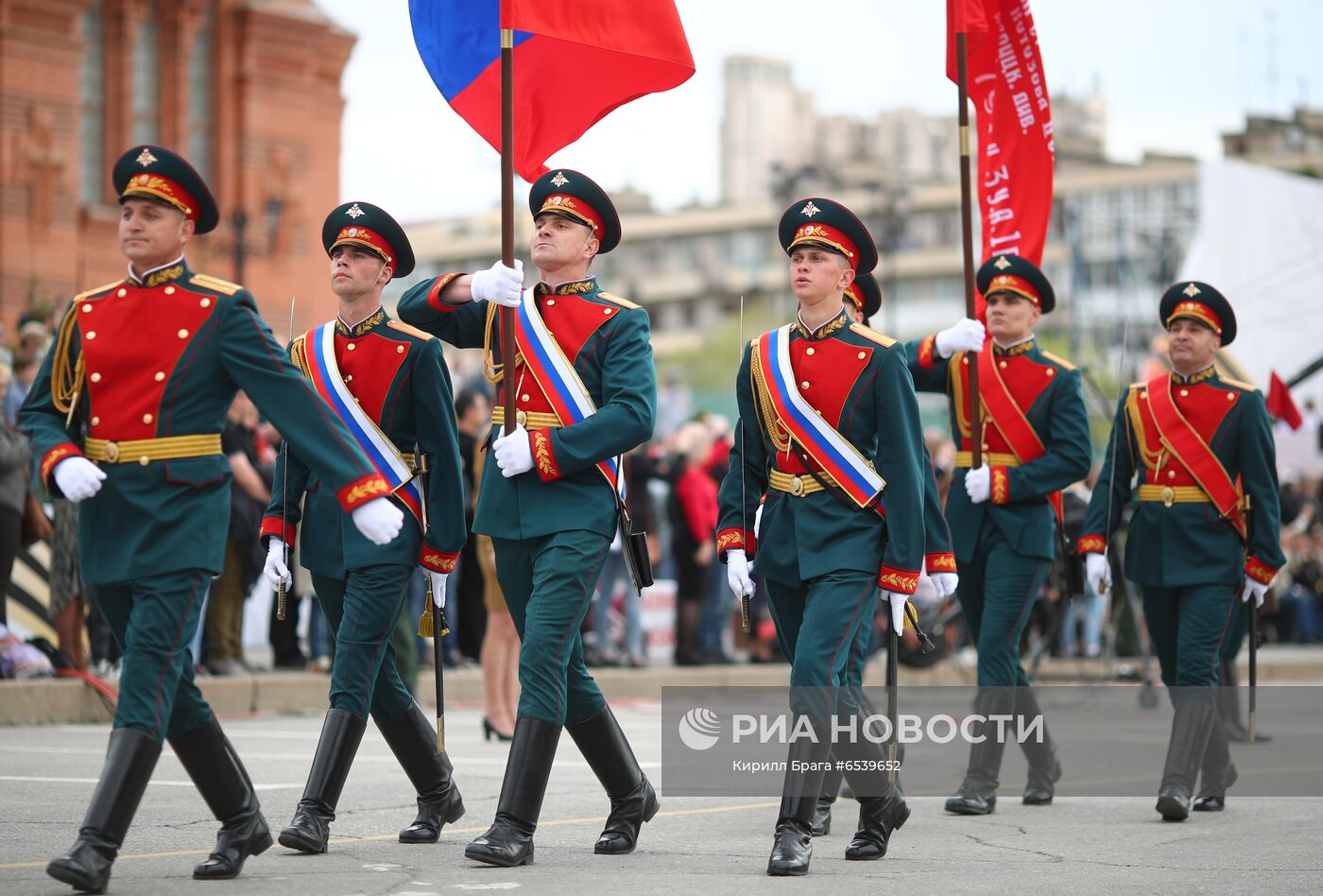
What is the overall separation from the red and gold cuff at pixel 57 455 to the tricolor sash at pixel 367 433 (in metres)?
1.19

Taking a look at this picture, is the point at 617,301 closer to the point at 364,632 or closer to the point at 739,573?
the point at 739,573

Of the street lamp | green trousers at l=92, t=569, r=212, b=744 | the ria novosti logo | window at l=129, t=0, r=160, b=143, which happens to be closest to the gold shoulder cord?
green trousers at l=92, t=569, r=212, b=744

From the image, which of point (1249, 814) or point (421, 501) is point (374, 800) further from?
point (1249, 814)

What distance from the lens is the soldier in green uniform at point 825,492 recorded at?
23.7 ft

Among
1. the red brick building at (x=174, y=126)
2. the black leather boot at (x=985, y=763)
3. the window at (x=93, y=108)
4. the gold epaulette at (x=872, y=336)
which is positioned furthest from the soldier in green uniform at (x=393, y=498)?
the window at (x=93, y=108)

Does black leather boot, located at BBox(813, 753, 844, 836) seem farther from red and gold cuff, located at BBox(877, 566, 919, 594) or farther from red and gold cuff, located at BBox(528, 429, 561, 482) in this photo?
red and gold cuff, located at BBox(528, 429, 561, 482)

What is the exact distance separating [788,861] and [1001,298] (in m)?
3.69

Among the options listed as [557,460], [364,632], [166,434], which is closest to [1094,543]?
[557,460]

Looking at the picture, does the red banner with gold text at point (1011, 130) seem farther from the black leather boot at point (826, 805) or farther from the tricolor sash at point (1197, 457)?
the black leather boot at point (826, 805)

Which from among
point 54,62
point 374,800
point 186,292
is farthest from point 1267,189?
point 186,292

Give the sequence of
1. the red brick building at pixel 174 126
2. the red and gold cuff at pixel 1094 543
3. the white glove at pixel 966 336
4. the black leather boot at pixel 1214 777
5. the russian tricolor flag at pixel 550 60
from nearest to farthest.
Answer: the russian tricolor flag at pixel 550 60
the white glove at pixel 966 336
the black leather boot at pixel 1214 777
the red and gold cuff at pixel 1094 543
the red brick building at pixel 174 126

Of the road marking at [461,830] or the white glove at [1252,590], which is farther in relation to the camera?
the white glove at [1252,590]

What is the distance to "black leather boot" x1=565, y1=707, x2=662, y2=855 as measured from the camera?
Answer: 7453mm

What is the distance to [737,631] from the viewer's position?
20016 millimetres
